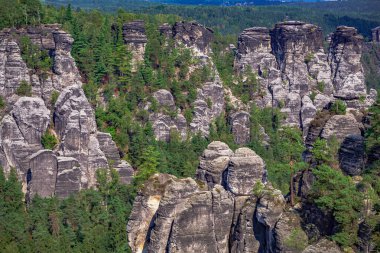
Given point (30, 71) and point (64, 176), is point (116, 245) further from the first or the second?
point (30, 71)

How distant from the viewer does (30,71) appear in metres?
53.8

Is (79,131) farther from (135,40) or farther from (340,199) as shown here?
(340,199)

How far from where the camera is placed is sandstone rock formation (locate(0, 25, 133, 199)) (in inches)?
1900

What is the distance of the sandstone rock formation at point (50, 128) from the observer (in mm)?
48250

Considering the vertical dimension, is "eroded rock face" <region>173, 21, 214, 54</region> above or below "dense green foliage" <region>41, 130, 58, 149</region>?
above

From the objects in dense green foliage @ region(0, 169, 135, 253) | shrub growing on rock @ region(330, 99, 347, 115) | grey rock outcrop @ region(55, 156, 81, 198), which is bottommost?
dense green foliage @ region(0, 169, 135, 253)

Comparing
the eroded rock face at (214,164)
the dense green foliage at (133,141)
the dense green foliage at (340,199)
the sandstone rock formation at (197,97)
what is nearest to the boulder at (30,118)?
the dense green foliage at (133,141)

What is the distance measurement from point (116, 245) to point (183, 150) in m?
17.6

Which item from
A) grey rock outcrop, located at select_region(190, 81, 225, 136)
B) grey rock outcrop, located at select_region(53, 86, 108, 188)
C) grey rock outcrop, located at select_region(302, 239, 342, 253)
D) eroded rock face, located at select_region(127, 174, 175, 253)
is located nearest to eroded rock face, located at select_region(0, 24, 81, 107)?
grey rock outcrop, located at select_region(53, 86, 108, 188)

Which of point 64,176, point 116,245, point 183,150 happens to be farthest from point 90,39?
point 116,245

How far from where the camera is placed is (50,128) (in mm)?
51219

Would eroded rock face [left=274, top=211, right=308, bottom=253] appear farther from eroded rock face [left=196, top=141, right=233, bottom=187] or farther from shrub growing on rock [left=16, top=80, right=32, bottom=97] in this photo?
shrub growing on rock [left=16, top=80, right=32, bottom=97]

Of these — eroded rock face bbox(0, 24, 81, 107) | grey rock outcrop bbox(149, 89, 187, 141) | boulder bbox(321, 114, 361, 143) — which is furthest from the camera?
grey rock outcrop bbox(149, 89, 187, 141)

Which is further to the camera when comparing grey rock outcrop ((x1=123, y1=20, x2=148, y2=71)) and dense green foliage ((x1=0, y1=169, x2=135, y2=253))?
grey rock outcrop ((x1=123, y1=20, x2=148, y2=71))
